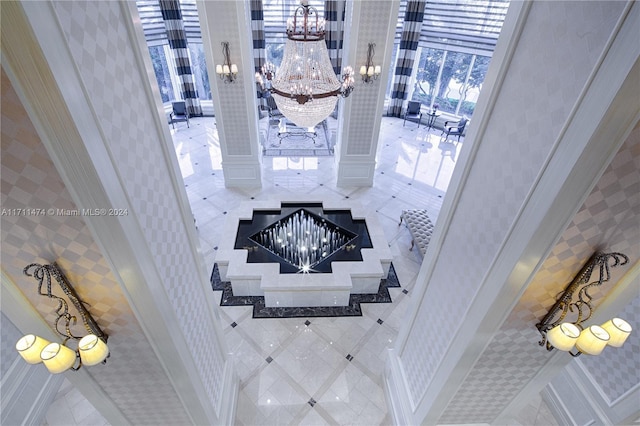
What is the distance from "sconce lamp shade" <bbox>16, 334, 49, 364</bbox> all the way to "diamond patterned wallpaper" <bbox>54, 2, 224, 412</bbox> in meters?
0.64

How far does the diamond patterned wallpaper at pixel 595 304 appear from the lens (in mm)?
1449

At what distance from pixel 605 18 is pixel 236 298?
5.00m

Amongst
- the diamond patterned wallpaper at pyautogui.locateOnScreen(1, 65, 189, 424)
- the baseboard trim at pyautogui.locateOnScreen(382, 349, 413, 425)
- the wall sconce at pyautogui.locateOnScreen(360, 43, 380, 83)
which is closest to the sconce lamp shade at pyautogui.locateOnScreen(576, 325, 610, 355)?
the baseboard trim at pyautogui.locateOnScreen(382, 349, 413, 425)

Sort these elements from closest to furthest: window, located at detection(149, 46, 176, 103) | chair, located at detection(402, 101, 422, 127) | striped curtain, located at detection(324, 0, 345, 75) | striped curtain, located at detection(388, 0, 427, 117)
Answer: striped curtain, located at detection(324, 0, 345, 75)
striped curtain, located at detection(388, 0, 427, 117)
window, located at detection(149, 46, 176, 103)
chair, located at detection(402, 101, 422, 127)

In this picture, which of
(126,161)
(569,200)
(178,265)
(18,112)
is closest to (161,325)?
(178,265)

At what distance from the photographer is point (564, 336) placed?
1.82 metres

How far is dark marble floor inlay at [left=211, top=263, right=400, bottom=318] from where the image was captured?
488 cm

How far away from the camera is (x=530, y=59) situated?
59.7 inches

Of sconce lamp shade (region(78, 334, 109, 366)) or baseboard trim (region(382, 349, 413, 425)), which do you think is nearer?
sconce lamp shade (region(78, 334, 109, 366))

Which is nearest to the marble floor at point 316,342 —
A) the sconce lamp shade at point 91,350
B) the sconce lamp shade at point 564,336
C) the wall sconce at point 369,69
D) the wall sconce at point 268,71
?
the sconce lamp shade at point 564,336

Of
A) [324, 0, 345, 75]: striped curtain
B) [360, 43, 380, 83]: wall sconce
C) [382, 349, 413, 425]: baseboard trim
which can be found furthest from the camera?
[324, 0, 345, 75]: striped curtain

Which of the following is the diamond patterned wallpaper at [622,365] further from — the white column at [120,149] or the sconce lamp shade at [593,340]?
the white column at [120,149]

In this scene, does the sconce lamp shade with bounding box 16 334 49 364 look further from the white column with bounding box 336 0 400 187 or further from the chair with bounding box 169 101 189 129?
the chair with bounding box 169 101 189 129

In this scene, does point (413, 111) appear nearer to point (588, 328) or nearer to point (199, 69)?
point (199, 69)
